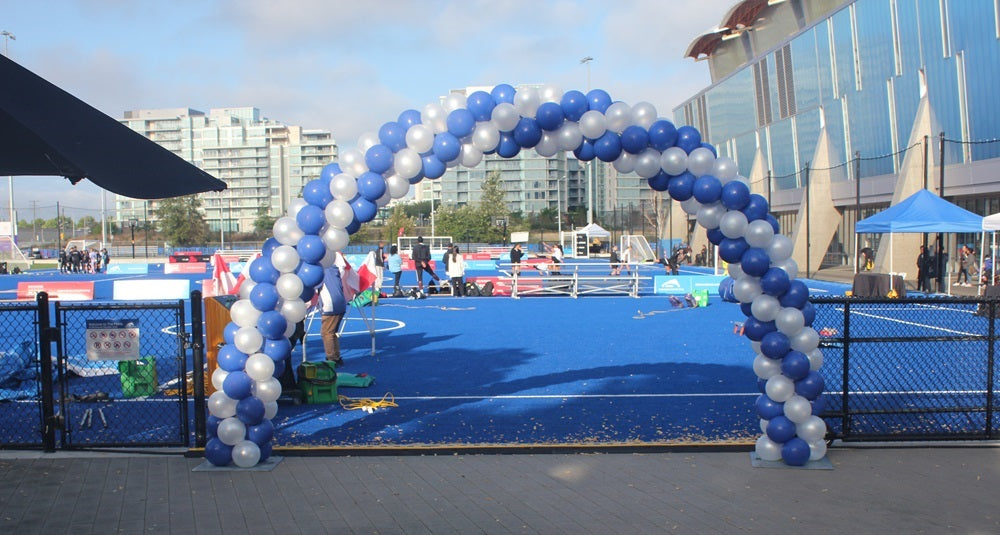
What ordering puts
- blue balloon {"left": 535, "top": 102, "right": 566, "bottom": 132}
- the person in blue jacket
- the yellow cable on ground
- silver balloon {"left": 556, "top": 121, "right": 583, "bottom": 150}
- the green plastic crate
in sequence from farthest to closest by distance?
the person in blue jacket
the green plastic crate
the yellow cable on ground
silver balloon {"left": 556, "top": 121, "right": 583, "bottom": 150}
blue balloon {"left": 535, "top": 102, "right": 566, "bottom": 132}

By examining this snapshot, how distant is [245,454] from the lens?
6.98 m

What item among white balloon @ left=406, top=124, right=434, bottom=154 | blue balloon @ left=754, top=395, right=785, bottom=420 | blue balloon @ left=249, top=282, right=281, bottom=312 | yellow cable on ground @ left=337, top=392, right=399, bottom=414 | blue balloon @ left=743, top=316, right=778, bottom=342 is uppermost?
white balloon @ left=406, top=124, right=434, bottom=154

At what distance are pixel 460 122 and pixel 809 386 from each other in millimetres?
3781

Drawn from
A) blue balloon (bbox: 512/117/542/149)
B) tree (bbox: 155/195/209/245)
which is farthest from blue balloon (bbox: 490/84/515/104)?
tree (bbox: 155/195/209/245)

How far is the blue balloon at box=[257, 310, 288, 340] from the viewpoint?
22.9 ft

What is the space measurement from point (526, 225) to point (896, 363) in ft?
273

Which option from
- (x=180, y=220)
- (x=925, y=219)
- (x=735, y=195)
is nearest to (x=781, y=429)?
(x=735, y=195)

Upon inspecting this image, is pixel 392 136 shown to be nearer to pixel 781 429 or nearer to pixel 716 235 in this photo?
pixel 716 235

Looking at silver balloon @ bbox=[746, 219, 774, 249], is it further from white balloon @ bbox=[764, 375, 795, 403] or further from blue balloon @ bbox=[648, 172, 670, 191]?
white balloon @ bbox=[764, 375, 795, 403]

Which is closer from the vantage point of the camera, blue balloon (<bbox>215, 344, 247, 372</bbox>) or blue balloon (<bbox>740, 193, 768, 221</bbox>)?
blue balloon (<bbox>215, 344, 247, 372</bbox>)

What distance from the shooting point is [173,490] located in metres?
6.44

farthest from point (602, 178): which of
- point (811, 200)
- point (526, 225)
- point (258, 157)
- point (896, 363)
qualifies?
point (896, 363)

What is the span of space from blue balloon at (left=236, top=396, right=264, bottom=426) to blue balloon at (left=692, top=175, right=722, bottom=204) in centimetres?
416

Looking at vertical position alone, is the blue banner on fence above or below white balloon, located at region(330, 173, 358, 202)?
below
